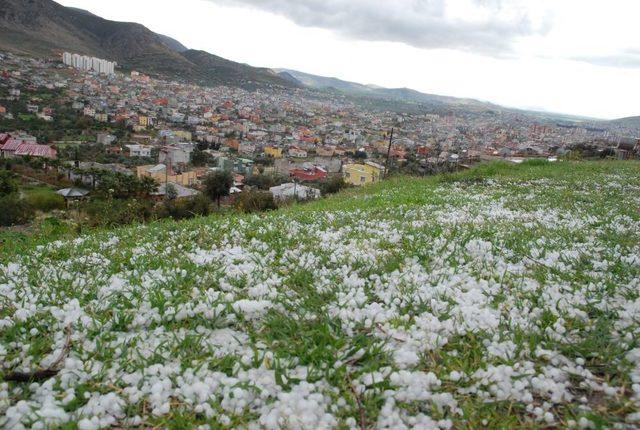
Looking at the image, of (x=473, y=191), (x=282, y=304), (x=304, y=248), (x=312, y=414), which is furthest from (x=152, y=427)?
(x=473, y=191)

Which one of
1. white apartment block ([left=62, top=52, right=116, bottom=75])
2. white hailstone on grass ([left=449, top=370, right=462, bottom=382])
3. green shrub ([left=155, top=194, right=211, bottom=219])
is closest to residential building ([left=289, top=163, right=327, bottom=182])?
green shrub ([left=155, top=194, right=211, bottom=219])

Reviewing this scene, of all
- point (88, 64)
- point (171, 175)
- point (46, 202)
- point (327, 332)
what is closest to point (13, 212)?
point (46, 202)

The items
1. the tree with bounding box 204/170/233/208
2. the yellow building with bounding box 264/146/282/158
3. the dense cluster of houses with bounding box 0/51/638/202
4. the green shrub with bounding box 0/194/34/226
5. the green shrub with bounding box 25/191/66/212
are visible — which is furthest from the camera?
the yellow building with bounding box 264/146/282/158

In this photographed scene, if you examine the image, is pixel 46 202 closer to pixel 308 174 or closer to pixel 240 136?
pixel 308 174

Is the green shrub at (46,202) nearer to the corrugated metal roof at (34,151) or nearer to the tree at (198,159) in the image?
the corrugated metal roof at (34,151)

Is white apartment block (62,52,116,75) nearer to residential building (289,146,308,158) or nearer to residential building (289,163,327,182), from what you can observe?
residential building (289,146,308,158)

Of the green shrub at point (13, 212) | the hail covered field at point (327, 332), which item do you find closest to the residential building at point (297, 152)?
the green shrub at point (13, 212)
